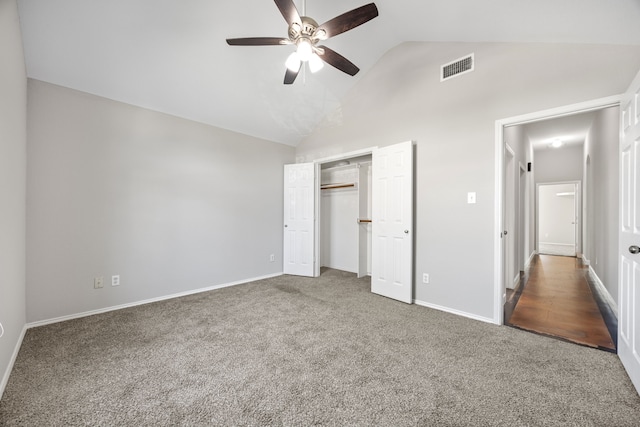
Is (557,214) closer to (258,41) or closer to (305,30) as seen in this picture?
(305,30)

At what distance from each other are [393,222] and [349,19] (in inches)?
90.1

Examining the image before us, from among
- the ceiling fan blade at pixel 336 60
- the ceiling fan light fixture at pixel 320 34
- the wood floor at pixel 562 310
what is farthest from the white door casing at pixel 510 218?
the ceiling fan light fixture at pixel 320 34

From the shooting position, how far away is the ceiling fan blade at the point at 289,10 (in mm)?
1680

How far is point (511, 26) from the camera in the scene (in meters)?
2.27

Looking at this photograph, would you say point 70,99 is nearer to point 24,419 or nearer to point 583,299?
point 24,419

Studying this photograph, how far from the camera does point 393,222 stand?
11.0 feet

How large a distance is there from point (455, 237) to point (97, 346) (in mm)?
3575

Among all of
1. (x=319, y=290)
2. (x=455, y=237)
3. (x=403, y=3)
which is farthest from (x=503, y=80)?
(x=319, y=290)

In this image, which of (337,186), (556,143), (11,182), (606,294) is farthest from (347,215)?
(556,143)

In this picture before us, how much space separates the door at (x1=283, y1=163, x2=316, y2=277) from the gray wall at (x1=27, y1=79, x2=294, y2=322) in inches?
20.0

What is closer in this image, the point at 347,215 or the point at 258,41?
the point at 258,41

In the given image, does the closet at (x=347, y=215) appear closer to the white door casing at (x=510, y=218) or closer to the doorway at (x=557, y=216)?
the white door casing at (x=510, y=218)

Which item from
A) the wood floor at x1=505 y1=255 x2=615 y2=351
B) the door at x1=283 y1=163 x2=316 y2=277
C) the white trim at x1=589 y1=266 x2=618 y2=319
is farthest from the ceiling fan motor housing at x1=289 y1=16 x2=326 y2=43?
the white trim at x1=589 y1=266 x2=618 y2=319

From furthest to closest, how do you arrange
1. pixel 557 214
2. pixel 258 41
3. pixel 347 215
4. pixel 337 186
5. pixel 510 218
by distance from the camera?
pixel 557 214
pixel 347 215
pixel 337 186
pixel 510 218
pixel 258 41
